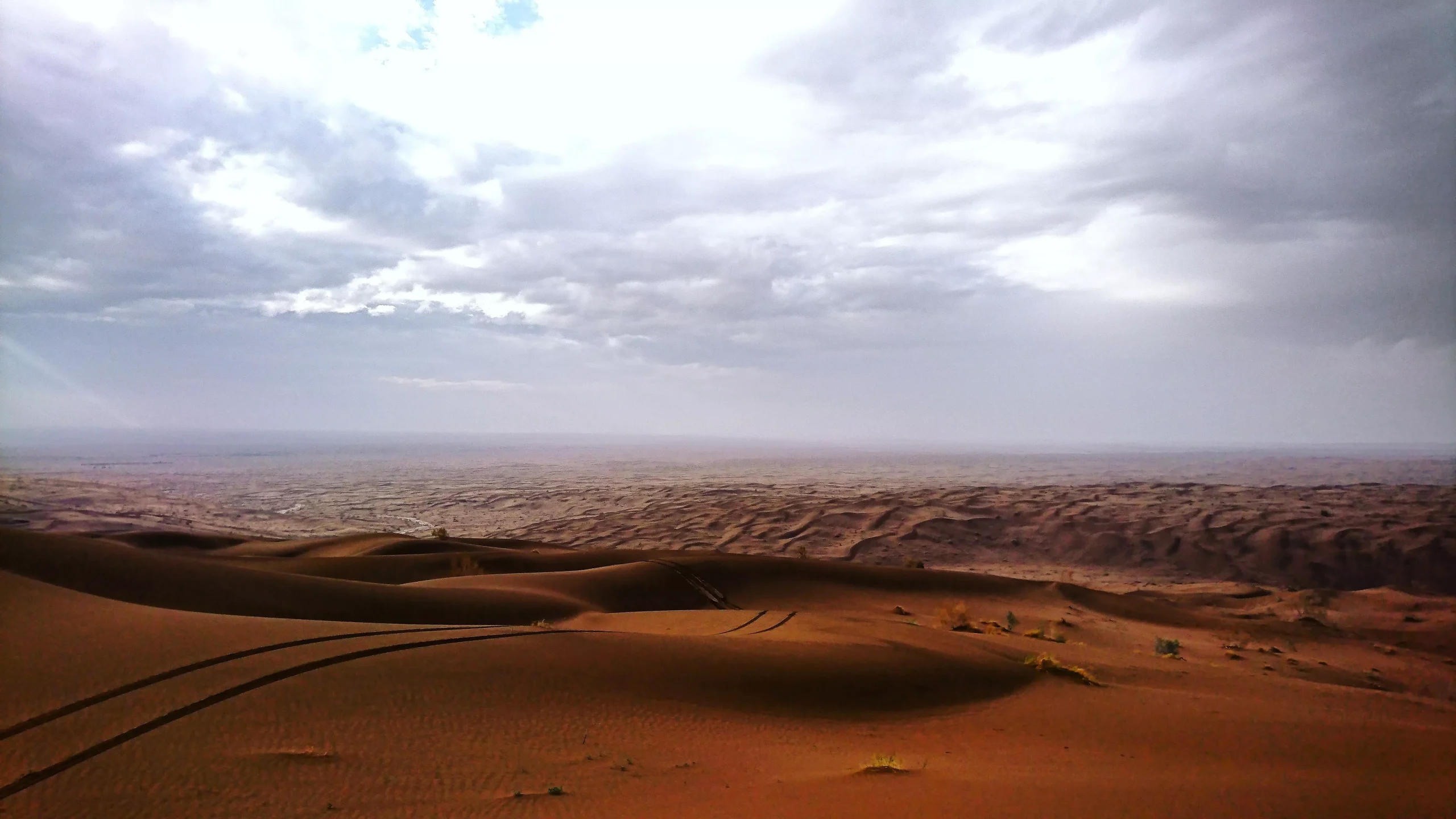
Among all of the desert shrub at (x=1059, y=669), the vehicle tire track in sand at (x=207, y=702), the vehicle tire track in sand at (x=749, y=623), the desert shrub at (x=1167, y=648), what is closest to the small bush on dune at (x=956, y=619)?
the desert shrub at (x=1167, y=648)

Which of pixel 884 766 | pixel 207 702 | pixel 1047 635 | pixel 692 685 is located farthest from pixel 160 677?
pixel 1047 635

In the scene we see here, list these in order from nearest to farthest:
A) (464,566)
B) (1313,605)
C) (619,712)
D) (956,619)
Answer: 1. (619,712)
2. (956,619)
3. (1313,605)
4. (464,566)

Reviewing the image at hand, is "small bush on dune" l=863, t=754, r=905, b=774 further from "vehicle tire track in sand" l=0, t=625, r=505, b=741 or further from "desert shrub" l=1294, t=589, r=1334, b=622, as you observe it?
"desert shrub" l=1294, t=589, r=1334, b=622

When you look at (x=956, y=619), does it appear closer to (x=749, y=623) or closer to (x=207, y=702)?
(x=749, y=623)

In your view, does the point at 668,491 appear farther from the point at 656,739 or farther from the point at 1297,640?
the point at 656,739

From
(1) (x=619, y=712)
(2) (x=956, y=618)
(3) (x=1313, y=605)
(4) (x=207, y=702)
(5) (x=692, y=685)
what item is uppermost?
(4) (x=207, y=702)

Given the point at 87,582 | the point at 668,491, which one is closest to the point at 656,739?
the point at 87,582

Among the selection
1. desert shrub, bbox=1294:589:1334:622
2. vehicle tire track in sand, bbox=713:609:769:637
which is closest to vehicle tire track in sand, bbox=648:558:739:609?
vehicle tire track in sand, bbox=713:609:769:637
